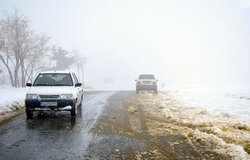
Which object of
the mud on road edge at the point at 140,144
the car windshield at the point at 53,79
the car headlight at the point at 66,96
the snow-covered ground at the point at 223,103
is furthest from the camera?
the snow-covered ground at the point at 223,103

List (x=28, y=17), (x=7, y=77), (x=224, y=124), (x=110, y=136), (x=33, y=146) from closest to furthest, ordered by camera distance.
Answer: (x=33, y=146), (x=110, y=136), (x=224, y=124), (x=28, y=17), (x=7, y=77)

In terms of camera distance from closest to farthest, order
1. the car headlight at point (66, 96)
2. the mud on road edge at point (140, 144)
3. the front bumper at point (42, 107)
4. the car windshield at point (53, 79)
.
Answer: the mud on road edge at point (140, 144) < the front bumper at point (42, 107) < the car headlight at point (66, 96) < the car windshield at point (53, 79)

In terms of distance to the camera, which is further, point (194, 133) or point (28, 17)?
point (28, 17)

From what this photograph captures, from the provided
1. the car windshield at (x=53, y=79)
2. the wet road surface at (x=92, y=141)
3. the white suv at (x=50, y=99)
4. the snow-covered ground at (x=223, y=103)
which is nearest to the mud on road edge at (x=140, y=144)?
the wet road surface at (x=92, y=141)

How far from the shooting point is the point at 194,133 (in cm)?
504

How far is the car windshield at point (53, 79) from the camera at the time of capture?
7.87m

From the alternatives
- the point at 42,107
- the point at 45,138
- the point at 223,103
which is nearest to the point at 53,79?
the point at 42,107

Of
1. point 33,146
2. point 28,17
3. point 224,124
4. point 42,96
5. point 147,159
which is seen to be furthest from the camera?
point 28,17

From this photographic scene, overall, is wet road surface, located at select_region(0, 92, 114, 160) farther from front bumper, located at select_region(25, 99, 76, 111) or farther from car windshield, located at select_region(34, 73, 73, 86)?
car windshield, located at select_region(34, 73, 73, 86)

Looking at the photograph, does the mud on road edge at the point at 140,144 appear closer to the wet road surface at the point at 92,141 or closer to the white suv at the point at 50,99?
the wet road surface at the point at 92,141

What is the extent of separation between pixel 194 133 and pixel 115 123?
257cm

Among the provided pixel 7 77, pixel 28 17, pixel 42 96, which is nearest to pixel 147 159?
pixel 42 96

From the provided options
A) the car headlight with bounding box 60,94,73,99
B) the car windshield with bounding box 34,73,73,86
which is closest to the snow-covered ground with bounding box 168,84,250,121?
the car headlight with bounding box 60,94,73,99

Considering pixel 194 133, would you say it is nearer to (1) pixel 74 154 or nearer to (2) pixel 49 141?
(1) pixel 74 154
